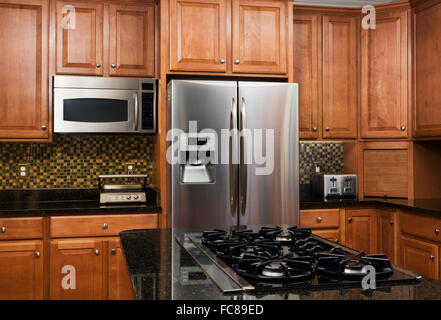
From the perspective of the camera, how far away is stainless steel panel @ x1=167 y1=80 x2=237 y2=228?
3.12m

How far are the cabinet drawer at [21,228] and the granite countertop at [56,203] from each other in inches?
1.9

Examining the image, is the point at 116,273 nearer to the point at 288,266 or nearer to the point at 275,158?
the point at 275,158

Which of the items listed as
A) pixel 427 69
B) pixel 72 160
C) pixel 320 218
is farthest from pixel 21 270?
pixel 427 69

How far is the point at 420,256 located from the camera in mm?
3148

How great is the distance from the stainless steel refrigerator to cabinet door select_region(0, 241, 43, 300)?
3.13 feet

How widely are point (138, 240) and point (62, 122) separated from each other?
5.80 feet

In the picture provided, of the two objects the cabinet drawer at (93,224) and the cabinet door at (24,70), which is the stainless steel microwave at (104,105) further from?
the cabinet drawer at (93,224)

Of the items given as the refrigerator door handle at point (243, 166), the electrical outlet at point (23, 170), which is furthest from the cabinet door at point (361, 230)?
the electrical outlet at point (23, 170)

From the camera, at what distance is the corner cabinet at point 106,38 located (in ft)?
11.1

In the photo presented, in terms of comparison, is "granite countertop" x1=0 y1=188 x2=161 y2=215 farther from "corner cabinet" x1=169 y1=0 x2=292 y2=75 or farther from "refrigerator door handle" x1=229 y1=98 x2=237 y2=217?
"corner cabinet" x1=169 y1=0 x2=292 y2=75

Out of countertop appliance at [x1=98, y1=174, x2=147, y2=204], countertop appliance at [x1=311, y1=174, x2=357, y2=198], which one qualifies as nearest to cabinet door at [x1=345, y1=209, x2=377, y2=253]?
countertop appliance at [x1=311, y1=174, x2=357, y2=198]

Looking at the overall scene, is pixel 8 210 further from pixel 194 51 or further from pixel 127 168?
pixel 194 51

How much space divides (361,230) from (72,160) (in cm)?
232

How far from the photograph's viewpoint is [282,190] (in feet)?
10.7
